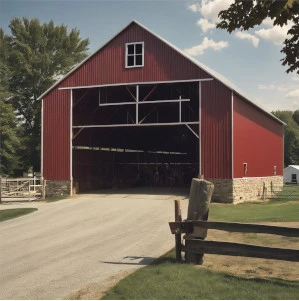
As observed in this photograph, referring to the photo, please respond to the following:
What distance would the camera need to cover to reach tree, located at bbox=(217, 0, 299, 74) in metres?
8.38

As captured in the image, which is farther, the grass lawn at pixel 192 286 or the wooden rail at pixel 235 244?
the wooden rail at pixel 235 244

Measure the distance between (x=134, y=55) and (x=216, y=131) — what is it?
7677mm

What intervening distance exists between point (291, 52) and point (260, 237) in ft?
19.6

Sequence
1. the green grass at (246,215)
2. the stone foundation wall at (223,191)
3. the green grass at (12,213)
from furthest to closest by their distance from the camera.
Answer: the stone foundation wall at (223,191) → the green grass at (12,213) → the green grass at (246,215)

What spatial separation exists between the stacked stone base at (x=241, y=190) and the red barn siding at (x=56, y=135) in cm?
1059

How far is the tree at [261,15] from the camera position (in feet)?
27.5

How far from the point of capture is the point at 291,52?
1084 centimetres

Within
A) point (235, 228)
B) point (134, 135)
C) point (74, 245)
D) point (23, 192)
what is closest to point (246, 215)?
point (74, 245)

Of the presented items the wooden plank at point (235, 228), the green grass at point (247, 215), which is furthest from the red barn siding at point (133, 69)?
the wooden plank at point (235, 228)

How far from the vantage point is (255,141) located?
1228 inches

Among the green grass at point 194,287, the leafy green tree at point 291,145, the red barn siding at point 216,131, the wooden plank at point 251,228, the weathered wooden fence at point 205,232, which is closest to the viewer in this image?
the green grass at point 194,287

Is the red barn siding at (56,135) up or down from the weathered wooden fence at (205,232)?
up

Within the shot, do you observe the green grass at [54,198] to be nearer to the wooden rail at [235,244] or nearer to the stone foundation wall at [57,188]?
the stone foundation wall at [57,188]

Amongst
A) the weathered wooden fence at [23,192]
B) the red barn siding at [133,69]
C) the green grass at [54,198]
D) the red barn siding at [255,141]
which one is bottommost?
the green grass at [54,198]
